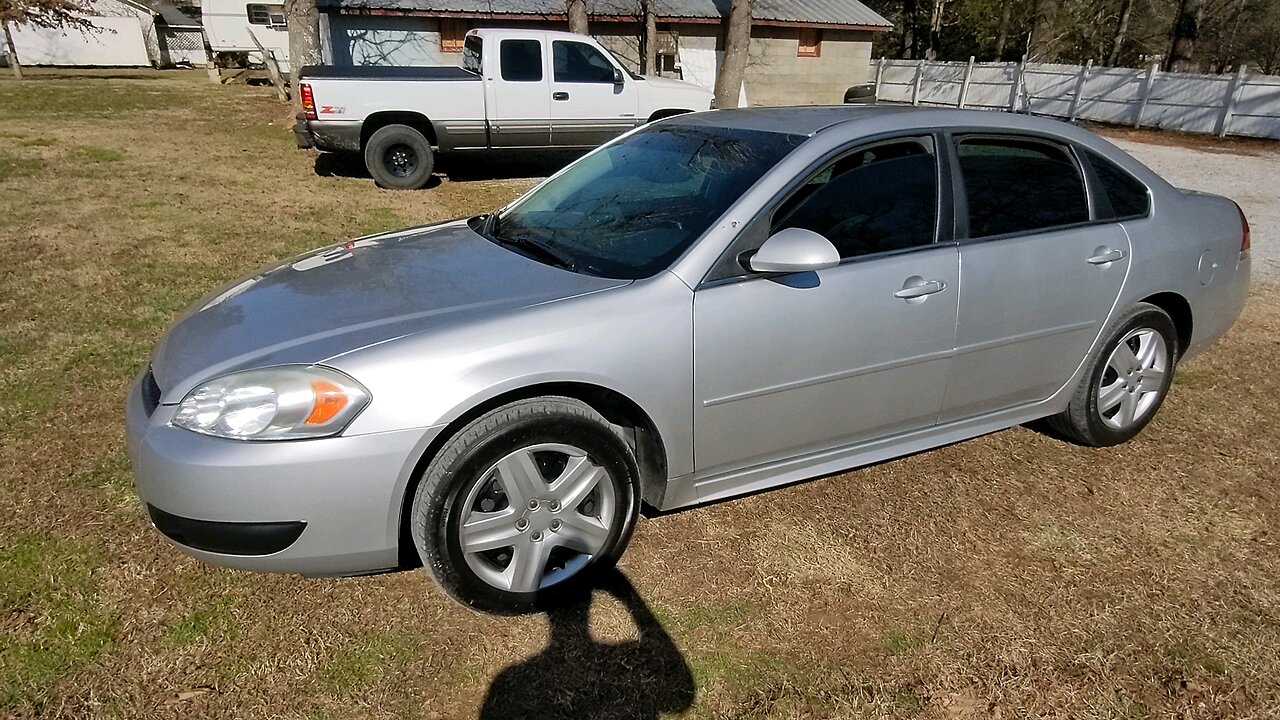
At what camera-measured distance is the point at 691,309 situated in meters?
2.60

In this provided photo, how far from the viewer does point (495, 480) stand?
8.03ft

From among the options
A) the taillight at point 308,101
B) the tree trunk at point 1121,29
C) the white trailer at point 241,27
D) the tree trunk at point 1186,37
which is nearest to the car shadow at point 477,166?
the taillight at point 308,101

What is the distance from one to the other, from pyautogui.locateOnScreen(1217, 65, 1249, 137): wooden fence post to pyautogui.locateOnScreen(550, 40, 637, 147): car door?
51.4 feet

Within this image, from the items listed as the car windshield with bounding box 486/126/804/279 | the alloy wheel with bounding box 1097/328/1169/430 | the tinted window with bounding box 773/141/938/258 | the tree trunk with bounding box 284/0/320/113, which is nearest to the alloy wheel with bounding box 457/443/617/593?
the car windshield with bounding box 486/126/804/279

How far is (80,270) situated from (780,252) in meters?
5.90

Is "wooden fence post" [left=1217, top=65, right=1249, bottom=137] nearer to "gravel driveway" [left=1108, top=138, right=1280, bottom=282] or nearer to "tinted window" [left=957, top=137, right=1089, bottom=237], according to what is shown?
"gravel driveway" [left=1108, top=138, right=1280, bottom=282]

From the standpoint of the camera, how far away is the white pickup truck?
30.6 feet

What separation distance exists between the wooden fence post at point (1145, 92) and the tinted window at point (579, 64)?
16.3 meters

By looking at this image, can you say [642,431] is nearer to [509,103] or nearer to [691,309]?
[691,309]

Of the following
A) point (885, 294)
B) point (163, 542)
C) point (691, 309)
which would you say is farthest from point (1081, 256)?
point (163, 542)

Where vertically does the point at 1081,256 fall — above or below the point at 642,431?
above

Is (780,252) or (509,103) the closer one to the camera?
(780,252)

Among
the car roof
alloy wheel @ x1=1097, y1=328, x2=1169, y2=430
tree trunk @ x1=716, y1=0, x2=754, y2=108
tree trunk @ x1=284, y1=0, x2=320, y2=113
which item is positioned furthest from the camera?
tree trunk @ x1=716, y1=0, x2=754, y2=108

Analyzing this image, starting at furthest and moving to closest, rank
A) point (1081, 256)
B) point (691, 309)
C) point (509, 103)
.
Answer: point (509, 103), point (1081, 256), point (691, 309)
